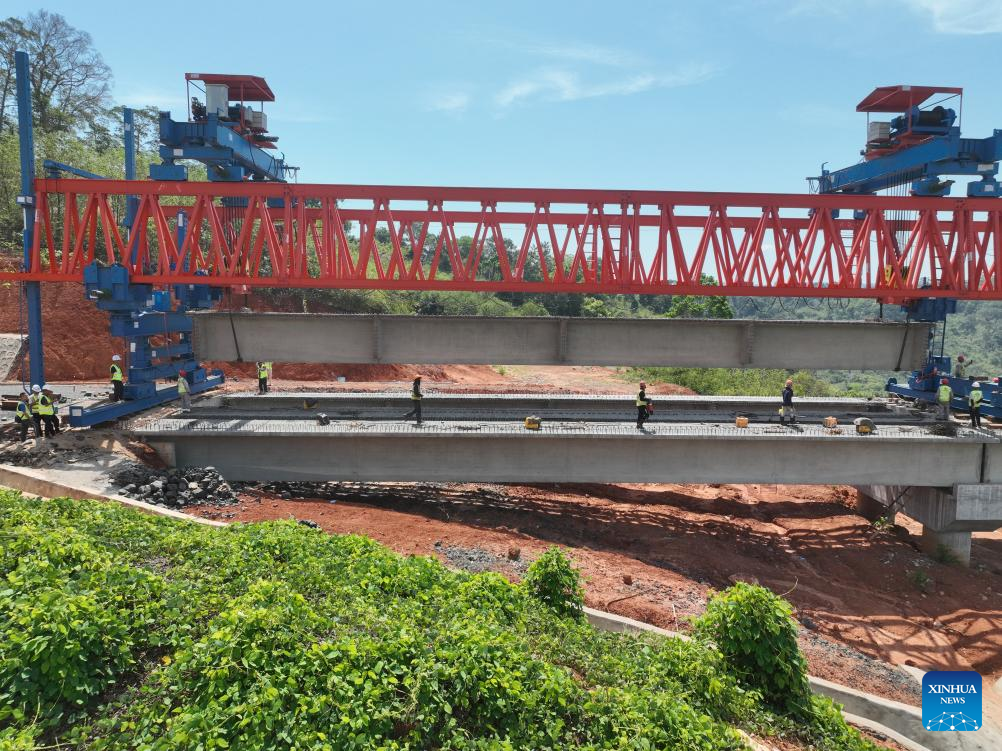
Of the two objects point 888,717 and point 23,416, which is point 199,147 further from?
point 888,717

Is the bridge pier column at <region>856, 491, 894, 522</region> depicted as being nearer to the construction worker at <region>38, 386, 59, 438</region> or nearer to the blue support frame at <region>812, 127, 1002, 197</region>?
the blue support frame at <region>812, 127, 1002, 197</region>

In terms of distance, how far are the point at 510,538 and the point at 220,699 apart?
8.90 meters

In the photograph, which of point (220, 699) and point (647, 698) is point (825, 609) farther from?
point (220, 699)

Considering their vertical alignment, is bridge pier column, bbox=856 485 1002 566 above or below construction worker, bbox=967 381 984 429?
below

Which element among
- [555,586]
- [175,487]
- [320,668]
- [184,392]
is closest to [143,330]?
[184,392]

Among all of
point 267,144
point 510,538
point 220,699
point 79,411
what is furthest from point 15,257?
point 220,699

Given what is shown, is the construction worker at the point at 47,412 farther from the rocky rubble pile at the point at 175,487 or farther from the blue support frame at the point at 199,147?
the blue support frame at the point at 199,147

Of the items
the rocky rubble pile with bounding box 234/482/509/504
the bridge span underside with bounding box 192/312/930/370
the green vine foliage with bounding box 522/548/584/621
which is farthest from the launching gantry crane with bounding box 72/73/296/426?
the green vine foliage with bounding box 522/548/584/621

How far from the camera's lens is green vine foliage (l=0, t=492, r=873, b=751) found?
441cm

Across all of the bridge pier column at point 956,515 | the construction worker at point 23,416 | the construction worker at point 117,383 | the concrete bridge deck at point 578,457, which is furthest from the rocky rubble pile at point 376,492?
the bridge pier column at point 956,515

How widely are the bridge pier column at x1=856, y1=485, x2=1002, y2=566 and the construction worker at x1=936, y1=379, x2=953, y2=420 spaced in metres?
2.71

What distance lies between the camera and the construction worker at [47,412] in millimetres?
13719

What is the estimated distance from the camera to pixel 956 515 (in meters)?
14.7

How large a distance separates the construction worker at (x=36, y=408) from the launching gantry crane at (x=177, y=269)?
0.85 meters
